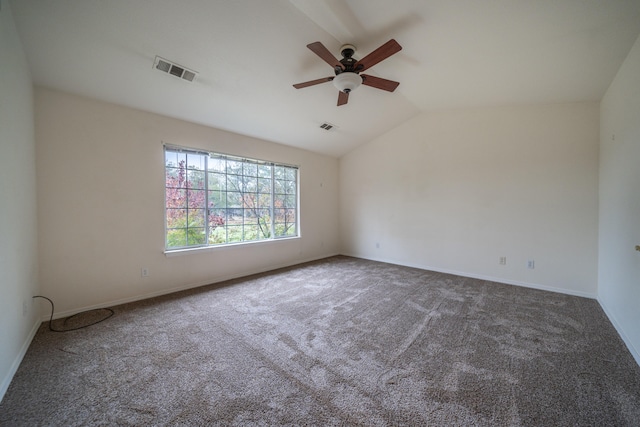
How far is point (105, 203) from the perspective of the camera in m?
3.04

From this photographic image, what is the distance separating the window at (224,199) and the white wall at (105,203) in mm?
177

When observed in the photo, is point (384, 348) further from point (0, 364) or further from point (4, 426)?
point (0, 364)

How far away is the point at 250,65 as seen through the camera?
279 centimetres

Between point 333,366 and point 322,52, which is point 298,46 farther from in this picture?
point 333,366

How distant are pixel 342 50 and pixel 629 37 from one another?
250 cm

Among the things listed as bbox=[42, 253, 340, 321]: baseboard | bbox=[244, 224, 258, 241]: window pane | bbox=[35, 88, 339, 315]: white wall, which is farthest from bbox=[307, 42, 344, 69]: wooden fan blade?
bbox=[42, 253, 340, 321]: baseboard

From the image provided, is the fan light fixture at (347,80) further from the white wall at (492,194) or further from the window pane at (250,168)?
the white wall at (492,194)

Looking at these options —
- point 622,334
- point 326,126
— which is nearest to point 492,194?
point 622,334

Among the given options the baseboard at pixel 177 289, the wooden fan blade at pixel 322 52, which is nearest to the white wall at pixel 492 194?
the baseboard at pixel 177 289

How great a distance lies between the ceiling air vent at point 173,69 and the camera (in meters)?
2.55

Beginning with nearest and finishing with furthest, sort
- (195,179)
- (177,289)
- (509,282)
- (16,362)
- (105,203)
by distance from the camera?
(16,362) < (105,203) < (177,289) < (195,179) < (509,282)

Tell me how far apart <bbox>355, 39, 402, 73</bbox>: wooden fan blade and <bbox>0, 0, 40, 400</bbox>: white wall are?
2.67 meters

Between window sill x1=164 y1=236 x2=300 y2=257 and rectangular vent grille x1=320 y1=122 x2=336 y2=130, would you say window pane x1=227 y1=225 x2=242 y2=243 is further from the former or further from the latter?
rectangular vent grille x1=320 y1=122 x2=336 y2=130

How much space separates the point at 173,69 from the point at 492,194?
4.80m
